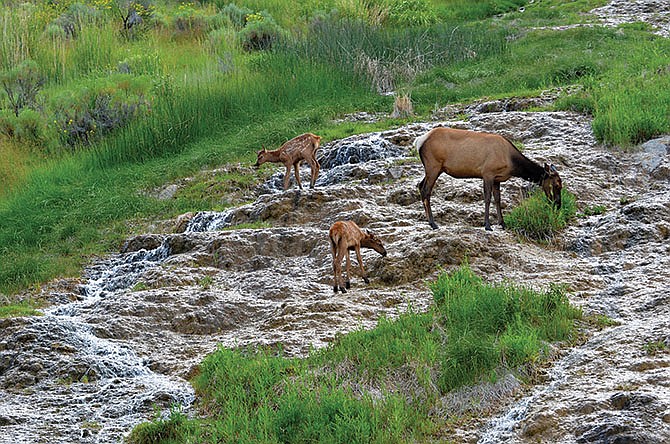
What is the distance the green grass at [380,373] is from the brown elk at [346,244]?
53.8 inches

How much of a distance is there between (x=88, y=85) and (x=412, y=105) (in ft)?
27.0

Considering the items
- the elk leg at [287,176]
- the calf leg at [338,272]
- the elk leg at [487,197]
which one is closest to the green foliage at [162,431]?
the calf leg at [338,272]

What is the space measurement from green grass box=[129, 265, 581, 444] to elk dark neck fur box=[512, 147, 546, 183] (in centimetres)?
277

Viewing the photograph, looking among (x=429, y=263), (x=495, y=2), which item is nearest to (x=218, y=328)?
(x=429, y=263)

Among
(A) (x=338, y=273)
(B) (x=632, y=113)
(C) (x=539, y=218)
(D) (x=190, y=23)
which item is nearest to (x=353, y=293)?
(A) (x=338, y=273)

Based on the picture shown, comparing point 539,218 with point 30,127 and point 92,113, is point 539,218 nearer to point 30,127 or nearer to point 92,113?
point 92,113

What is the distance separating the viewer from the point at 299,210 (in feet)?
44.6

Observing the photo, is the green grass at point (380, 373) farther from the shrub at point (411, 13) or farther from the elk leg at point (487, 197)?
the shrub at point (411, 13)

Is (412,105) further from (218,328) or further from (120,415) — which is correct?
(120,415)

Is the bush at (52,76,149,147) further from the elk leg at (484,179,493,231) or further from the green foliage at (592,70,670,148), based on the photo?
the elk leg at (484,179,493,231)

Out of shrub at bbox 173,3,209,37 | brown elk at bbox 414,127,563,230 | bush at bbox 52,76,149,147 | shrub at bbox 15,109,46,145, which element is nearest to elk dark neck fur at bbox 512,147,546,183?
brown elk at bbox 414,127,563,230

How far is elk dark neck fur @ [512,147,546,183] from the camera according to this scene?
458 inches

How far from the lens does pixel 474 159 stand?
11445mm

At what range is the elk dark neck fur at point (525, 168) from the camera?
11633mm
